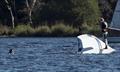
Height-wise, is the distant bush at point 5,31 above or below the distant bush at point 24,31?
below

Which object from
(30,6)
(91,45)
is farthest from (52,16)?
(91,45)

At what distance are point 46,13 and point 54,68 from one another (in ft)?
219

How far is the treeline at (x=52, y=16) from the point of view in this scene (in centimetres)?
8606

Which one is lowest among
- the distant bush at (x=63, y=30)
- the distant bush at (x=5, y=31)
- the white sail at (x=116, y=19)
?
the distant bush at (x=5, y=31)

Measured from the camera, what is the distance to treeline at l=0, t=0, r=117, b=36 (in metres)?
86.1

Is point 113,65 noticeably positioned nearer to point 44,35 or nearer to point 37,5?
point 44,35

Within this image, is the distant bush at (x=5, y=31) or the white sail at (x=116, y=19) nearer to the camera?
the white sail at (x=116, y=19)

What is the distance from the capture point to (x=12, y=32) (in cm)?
9088

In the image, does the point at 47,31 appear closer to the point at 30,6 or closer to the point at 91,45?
the point at 30,6

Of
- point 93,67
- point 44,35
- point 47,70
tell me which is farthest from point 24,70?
point 44,35

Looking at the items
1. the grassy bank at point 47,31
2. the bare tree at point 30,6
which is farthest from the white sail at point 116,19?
the bare tree at point 30,6

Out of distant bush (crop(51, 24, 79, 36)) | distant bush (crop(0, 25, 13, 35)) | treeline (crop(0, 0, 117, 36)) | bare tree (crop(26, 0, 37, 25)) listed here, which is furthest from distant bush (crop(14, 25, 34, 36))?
bare tree (crop(26, 0, 37, 25))

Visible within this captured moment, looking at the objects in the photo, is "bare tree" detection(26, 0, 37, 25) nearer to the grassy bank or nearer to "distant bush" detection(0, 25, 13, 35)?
"distant bush" detection(0, 25, 13, 35)

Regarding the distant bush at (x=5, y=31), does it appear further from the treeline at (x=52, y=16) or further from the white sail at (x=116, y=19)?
the white sail at (x=116, y=19)
